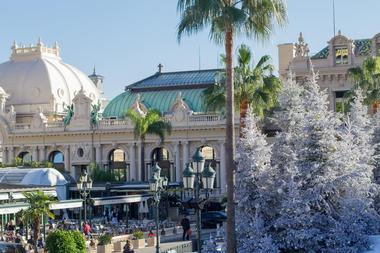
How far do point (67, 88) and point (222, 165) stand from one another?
38.8 meters

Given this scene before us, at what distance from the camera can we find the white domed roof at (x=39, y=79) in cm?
10694

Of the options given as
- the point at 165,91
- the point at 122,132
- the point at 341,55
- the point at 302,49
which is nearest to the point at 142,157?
the point at 122,132

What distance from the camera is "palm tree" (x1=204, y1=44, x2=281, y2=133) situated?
41719mm

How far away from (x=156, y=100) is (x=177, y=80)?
392 cm

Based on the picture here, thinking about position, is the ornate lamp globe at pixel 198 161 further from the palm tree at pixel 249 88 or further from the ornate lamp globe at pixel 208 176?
the palm tree at pixel 249 88

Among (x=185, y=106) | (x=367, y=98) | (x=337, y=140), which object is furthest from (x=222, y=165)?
(x=337, y=140)

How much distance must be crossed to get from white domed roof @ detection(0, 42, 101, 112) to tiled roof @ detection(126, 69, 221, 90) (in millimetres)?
11417

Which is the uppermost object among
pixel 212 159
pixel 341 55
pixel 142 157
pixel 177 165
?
pixel 341 55

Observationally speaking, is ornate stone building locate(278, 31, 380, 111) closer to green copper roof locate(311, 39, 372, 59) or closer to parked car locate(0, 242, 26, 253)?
green copper roof locate(311, 39, 372, 59)

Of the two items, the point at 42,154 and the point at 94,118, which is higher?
the point at 94,118

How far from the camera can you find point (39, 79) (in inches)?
4304

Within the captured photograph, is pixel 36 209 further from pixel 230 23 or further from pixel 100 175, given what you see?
pixel 100 175

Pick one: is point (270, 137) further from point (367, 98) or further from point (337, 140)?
point (337, 140)

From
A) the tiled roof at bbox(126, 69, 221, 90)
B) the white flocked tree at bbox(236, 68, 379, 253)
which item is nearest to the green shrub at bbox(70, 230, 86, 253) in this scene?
the white flocked tree at bbox(236, 68, 379, 253)
